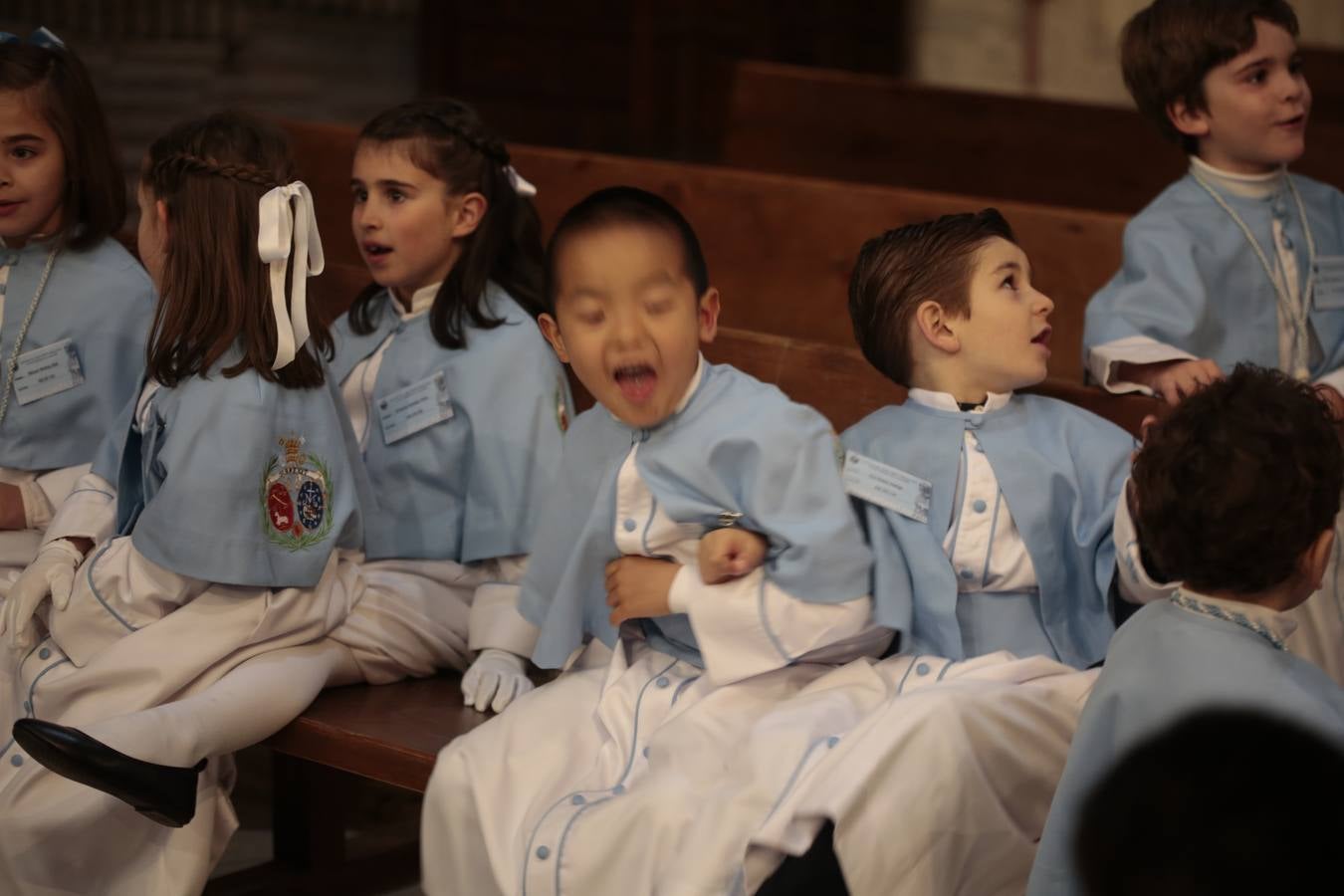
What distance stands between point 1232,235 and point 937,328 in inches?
28.7

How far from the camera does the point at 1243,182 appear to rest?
9.86 ft

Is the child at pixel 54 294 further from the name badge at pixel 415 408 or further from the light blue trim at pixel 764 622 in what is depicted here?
the light blue trim at pixel 764 622

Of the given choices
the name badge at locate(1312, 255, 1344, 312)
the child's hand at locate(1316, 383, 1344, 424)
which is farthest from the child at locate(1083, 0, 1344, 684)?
the child's hand at locate(1316, 383, 1344, 424)

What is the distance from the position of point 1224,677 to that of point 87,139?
2.28m

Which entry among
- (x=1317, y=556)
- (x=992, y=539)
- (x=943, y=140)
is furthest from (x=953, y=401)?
(x=943, y=140)

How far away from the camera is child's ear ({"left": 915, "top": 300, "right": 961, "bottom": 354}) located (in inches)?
99.3

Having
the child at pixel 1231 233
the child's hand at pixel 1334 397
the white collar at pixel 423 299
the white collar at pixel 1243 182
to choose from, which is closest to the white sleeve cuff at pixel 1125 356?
the child at pixel 1231 233

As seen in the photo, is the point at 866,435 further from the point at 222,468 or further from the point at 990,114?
the point at 990,114

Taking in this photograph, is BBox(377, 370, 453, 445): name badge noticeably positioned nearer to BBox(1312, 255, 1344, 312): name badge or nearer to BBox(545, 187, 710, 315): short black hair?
BBox(545, 187, 710, 315): short black hair

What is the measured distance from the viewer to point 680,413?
8.11 ft

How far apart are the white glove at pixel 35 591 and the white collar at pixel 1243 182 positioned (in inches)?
78.5

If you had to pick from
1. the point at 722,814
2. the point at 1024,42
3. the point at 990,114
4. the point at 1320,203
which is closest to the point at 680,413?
the point at 722,814

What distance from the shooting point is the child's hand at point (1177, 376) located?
2.71 m

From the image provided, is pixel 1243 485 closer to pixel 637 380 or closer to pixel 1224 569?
pixel 1224 569
